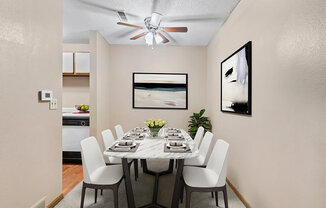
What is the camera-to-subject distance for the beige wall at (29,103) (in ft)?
4.97

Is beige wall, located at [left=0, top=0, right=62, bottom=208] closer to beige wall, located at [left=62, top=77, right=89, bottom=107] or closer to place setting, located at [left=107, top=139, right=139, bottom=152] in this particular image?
place setting, located at [left=107, top=139, right=139, bottom=152]

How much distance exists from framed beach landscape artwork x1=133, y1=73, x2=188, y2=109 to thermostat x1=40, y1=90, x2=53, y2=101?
2577 mm

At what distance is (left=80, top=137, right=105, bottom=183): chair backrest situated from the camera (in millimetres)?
1807

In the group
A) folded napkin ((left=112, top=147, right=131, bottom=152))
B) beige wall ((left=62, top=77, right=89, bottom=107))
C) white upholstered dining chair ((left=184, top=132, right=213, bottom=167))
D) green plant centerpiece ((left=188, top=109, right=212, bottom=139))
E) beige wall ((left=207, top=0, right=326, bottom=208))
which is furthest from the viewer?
beige wall ((left=62, top=77, right=89, bottom=107))

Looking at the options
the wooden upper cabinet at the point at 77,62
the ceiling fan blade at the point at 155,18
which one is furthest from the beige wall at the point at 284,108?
the wooden upper cabinet at the point at 77,62

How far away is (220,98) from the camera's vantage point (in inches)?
135

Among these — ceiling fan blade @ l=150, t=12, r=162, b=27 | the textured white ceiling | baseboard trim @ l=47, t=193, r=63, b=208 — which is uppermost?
the textured white ceiling

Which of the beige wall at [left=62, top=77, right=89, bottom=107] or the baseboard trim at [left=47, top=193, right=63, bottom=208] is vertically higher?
the beige wall at [left=62, top=77, right=89, bottom=107]

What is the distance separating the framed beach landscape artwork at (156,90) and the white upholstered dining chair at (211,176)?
101 inches

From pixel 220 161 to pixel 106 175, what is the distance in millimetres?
1197

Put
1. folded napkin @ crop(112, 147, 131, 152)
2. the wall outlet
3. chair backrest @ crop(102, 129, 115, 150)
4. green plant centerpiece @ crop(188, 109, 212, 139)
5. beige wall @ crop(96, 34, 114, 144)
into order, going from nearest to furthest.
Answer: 1. folded napkin @ crop(112, 147, 131, 152)
2. the wall outlet
3. chair backrest @ crop(102, 129, 115, 150)
4. beige wall @ crop(96, 34, 114, 144)
5. green plant centerpiece @ crop(188, 109, 212, 139)

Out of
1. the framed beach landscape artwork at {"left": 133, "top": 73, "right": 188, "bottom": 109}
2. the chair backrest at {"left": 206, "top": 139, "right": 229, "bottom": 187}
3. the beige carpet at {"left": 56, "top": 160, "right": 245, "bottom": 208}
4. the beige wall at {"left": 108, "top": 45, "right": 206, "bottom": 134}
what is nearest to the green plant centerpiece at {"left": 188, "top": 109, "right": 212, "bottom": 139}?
the beige wall at {"left": 108, "top": 45, "right": 206, "bottom": 134}

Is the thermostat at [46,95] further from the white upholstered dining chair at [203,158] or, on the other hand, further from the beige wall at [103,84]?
the white upholstered dining chair at [203,158]

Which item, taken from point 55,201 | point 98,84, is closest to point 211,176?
point 55,201
